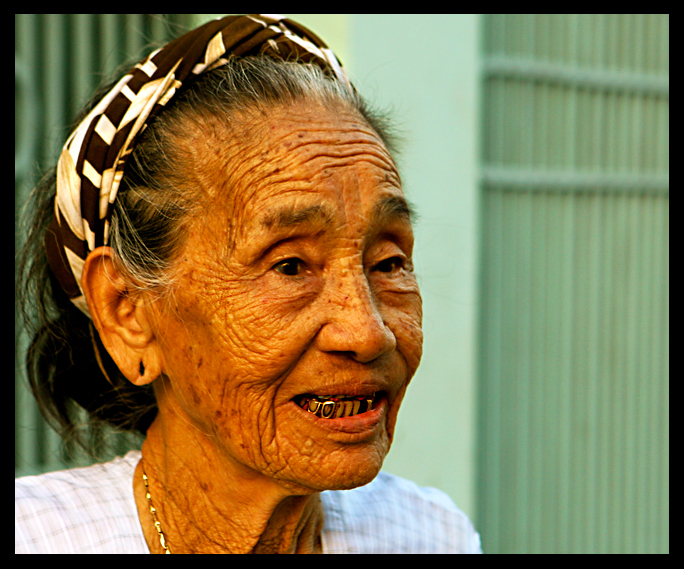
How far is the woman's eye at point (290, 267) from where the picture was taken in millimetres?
1846

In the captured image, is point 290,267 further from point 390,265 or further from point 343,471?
point 343,471

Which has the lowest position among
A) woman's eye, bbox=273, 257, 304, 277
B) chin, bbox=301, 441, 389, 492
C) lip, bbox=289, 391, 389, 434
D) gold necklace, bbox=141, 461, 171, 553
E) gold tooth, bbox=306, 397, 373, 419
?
gold necklace, bbox=141, 461, 171, 553

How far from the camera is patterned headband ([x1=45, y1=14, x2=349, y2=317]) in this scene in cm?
197

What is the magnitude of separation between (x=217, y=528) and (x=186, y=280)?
2.30 ft

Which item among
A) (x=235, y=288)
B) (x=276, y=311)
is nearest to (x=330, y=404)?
(x=276, y=311)

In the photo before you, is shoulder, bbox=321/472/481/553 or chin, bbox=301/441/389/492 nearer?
chin, bbox=301/441/389/492

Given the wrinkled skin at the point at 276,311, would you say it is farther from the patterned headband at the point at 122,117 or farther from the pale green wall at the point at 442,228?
the pale green wall at the point at 442,228

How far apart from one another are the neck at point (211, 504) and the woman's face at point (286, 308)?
0.15 metres

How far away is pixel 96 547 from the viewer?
202 cm

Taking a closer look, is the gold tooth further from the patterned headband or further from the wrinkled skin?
the patterned headband

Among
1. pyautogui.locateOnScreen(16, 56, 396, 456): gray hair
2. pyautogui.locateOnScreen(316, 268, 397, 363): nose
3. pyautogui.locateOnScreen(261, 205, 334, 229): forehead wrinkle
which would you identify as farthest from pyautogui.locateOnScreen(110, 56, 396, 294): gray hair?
pyautogui.locateOnScreen(316, 268, 397, 363): nose

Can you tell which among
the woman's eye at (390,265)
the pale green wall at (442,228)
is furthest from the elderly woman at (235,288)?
the pale green wall at (442,228)
